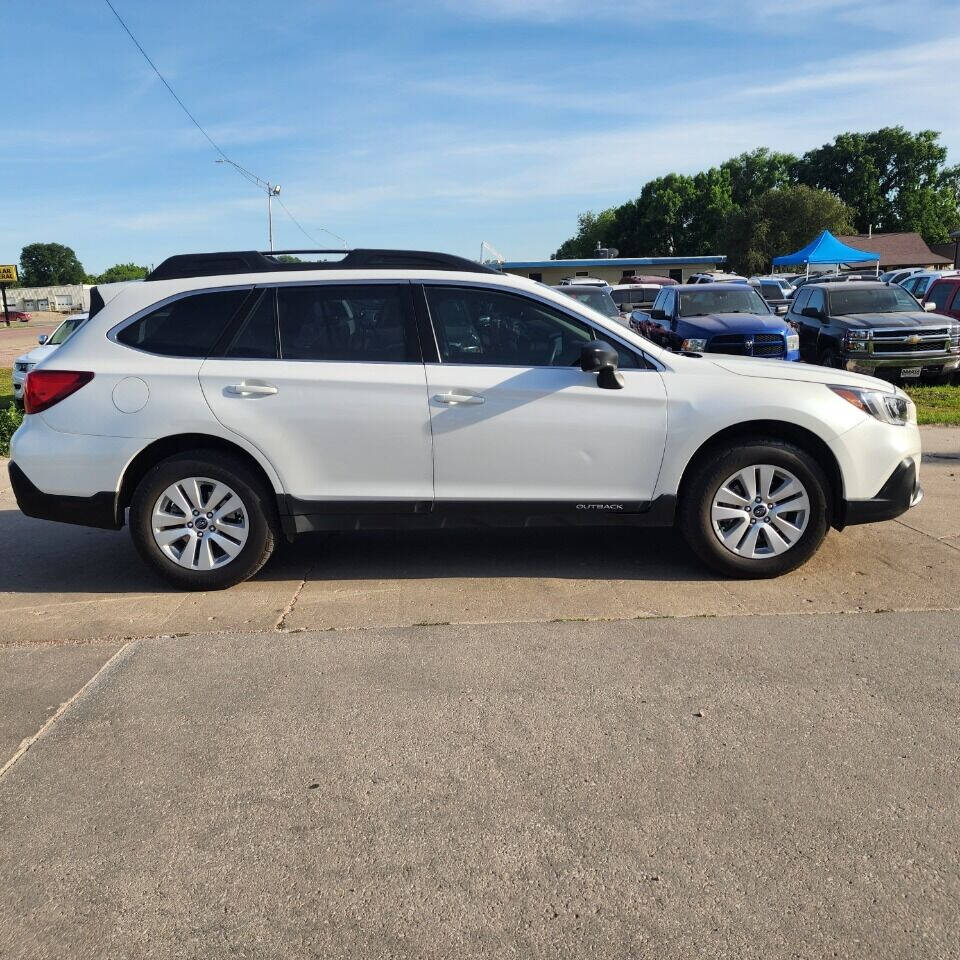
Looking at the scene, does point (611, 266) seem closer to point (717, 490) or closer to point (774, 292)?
point (774, 292)

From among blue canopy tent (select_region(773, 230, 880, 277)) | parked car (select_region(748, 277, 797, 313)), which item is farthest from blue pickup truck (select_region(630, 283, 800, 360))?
blue canopy tent (select_region(773, 230, 880, 277))

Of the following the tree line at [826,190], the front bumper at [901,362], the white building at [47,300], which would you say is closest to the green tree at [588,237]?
the tree line at [826,190]

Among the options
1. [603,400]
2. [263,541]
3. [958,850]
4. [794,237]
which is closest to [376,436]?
[263,541]

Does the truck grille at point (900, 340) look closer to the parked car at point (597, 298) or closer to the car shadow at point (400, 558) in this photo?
the parked car at point (597, 298)

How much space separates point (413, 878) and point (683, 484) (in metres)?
3.18

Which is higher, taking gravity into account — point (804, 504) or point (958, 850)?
point (804, 504)

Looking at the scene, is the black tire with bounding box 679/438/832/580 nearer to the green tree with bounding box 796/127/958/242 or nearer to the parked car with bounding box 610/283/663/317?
the parked car with bounding box 610/283/663/317

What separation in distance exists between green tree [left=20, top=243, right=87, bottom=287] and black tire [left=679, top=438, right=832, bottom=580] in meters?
188

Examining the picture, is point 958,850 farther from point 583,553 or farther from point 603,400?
point 583,553

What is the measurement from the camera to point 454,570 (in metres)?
5.75

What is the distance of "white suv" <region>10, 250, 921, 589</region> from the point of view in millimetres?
5223

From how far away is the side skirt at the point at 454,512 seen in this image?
530cm

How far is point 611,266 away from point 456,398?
60172 millimetres

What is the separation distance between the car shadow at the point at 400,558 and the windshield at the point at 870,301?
1074cm
